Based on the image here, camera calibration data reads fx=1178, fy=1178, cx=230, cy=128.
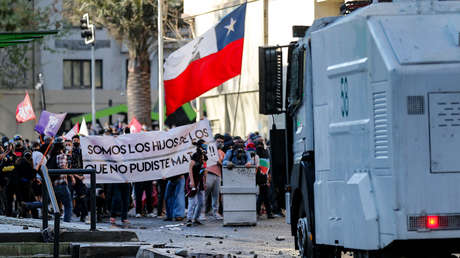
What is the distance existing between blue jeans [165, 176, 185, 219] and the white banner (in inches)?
9.1

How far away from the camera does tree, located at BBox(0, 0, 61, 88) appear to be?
53.4 metres

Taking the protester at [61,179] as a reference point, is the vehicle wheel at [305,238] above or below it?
below

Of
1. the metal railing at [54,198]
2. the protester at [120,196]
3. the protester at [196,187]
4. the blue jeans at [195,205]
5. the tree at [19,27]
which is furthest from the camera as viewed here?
the tree at [19,27]

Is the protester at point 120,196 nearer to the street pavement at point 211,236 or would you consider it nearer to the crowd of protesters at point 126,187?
the crowd of protesters at point 126,187

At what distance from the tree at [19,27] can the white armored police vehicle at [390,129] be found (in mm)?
42902

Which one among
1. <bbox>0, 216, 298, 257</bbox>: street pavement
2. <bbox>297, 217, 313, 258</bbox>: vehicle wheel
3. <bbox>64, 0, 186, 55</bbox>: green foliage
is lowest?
<bbox>0, 216, 298, 257</bbox>: street pavement

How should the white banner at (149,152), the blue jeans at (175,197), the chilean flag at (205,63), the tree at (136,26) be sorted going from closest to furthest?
the white banner at (149,152) → the blue jeans at (175,197) → the chilean flag at (205,63) → the tree at (136,26)

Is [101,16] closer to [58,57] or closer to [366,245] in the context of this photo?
[58,57]

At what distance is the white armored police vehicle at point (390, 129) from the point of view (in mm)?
10242

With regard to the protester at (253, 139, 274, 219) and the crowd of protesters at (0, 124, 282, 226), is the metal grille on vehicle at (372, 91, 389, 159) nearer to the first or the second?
the crowd of protesters at (0, 124, 282, 226)

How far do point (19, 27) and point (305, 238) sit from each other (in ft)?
139

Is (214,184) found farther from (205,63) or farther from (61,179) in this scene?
(61,179)

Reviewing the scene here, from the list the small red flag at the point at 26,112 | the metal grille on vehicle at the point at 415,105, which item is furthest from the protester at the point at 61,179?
the metal grille on vehicle at the point at 415,105

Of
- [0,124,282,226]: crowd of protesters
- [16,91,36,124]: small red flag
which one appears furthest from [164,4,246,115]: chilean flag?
[16,91,36,124]: small red flag
